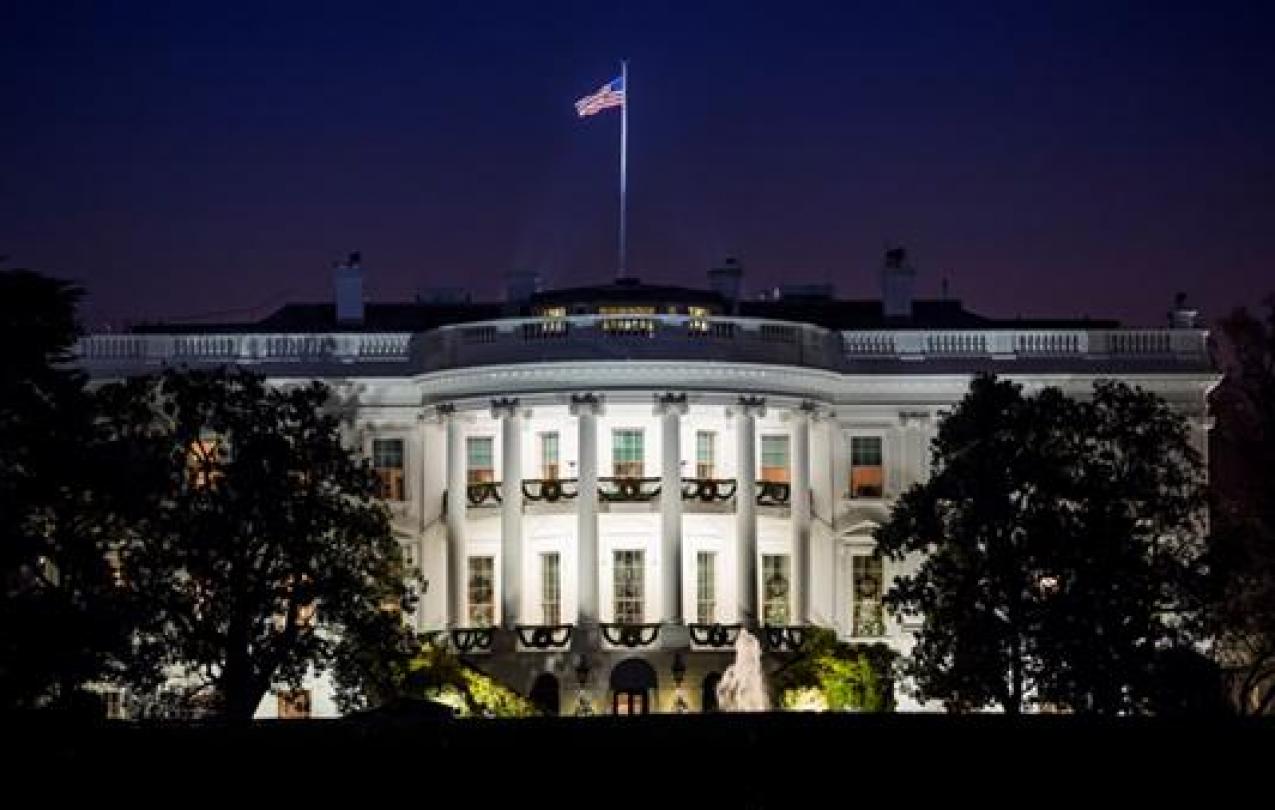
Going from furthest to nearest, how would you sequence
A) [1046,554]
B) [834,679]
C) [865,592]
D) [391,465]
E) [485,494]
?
1. [391,465]
2. [865,592]
3. [485,494]
4. [834,679]
5. [1046,554]

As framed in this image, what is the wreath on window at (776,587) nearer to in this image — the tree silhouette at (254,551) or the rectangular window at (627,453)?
the rectangular window at (627,453)

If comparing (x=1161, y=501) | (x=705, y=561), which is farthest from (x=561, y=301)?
(x=1161, y=501)

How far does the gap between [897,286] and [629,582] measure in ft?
47.8

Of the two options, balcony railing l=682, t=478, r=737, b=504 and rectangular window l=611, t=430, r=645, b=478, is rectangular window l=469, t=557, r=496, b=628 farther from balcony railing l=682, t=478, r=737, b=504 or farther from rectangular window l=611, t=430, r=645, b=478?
balcony railing l=682, t=478, r=737, b=504

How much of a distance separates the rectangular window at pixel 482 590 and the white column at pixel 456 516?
56 centimetres

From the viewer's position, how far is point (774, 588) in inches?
3327

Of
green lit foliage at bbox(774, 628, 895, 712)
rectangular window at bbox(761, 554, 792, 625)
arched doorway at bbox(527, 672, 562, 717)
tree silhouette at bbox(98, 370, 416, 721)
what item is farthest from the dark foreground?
rectangular window at bbox(761, 554, 792, 625)

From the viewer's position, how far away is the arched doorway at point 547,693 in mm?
80750

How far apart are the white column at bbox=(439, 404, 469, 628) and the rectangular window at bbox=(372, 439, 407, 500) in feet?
9.72

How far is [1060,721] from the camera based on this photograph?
48.3 meters

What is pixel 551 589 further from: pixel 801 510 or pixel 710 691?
pixel 801 510

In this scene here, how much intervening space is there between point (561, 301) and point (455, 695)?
12962 millimetres

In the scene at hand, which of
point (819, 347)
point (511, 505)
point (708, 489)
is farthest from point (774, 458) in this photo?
point (511, 505)

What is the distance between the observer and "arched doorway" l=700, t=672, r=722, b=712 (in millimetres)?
80562
